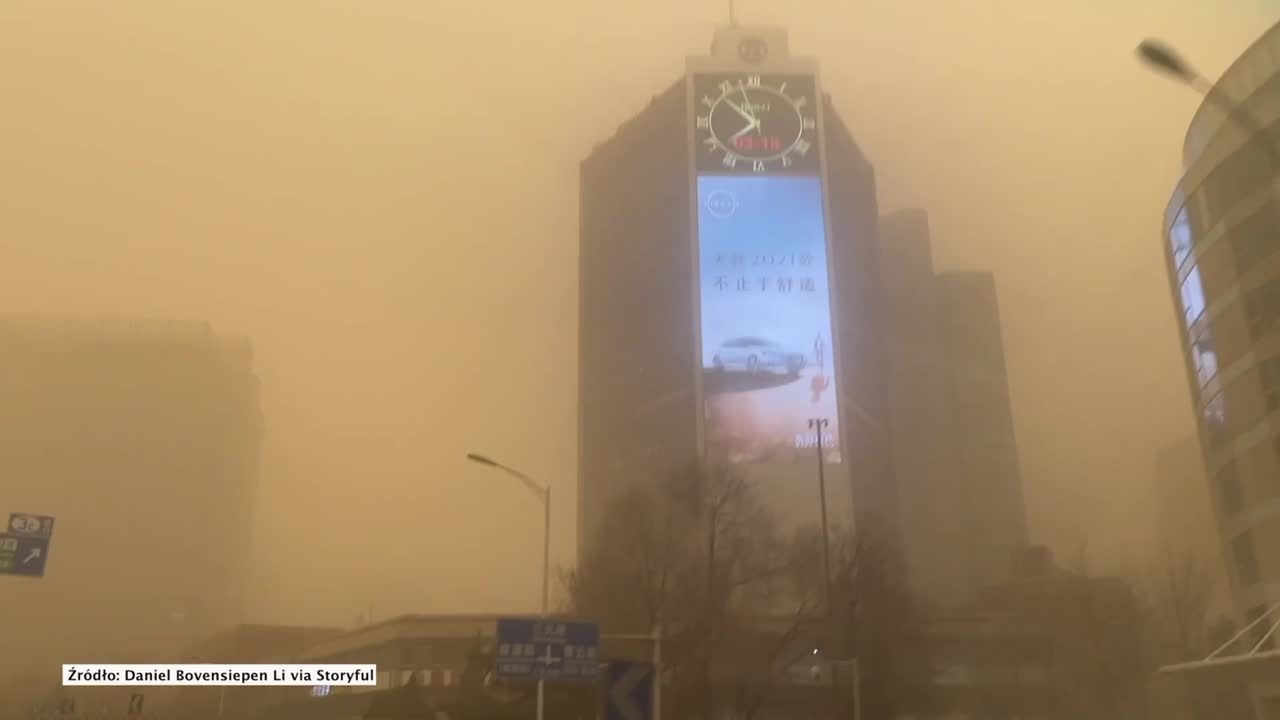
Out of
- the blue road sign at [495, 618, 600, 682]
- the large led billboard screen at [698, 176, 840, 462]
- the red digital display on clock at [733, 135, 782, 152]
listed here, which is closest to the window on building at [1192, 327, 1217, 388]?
the blue road sign at [495, 618, 600, 682]

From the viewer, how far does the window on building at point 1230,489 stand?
1909cm

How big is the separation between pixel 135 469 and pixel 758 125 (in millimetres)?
37382

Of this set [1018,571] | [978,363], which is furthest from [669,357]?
[1018,571]

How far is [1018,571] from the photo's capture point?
38812 mm

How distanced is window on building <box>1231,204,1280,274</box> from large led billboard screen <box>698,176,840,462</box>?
34.9 metres

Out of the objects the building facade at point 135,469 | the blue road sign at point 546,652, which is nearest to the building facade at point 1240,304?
the blue road sign at point 546,652

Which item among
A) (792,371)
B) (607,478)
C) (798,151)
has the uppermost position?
(798,151)

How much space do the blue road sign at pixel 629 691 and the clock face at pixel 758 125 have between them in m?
48.0

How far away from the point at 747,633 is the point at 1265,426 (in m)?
13.4

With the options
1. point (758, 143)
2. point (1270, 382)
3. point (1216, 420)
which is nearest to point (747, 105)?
point (758, 143)

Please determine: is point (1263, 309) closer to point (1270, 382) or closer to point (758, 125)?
Answer: point (1270, 382)

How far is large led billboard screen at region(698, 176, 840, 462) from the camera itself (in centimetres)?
5353

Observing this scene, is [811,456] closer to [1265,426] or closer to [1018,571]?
[1018,571]

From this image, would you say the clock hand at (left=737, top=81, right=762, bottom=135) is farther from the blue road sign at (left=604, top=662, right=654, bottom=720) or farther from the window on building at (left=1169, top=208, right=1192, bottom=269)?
the blue road sign at (left=604, top=662, right=654, bottom=720)
